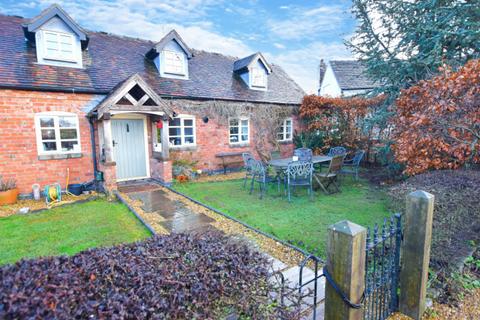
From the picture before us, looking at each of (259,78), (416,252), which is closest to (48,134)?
(416,252)

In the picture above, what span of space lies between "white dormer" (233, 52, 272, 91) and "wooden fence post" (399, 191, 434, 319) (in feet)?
40.3

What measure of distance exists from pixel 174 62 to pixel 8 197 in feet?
25.7

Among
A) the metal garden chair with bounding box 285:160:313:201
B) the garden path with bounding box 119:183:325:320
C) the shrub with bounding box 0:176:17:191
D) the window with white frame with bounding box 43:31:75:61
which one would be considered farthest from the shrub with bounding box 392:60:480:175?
the window with white frame with bounding box 43:31:75:61

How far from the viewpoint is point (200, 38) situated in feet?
52.4

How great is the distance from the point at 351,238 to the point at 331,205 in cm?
521

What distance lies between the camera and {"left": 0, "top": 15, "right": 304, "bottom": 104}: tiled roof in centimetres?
813

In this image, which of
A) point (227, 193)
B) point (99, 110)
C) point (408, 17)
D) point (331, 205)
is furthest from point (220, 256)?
point (408, 17)

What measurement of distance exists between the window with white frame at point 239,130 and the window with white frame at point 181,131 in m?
2.09

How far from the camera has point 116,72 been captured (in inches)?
396

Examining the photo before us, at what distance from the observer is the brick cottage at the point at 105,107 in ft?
25.7

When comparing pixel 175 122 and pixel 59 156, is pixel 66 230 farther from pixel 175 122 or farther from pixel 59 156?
pixel 175 122

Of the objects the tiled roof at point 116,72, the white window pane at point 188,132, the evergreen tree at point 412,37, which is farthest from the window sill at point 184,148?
the evergreen tree at point 412,37

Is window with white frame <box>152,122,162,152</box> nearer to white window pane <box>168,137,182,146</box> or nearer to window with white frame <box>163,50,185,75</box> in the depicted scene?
white window pane <box>168,137,182,146</box>

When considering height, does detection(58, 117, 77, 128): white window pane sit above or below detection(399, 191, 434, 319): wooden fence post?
above
